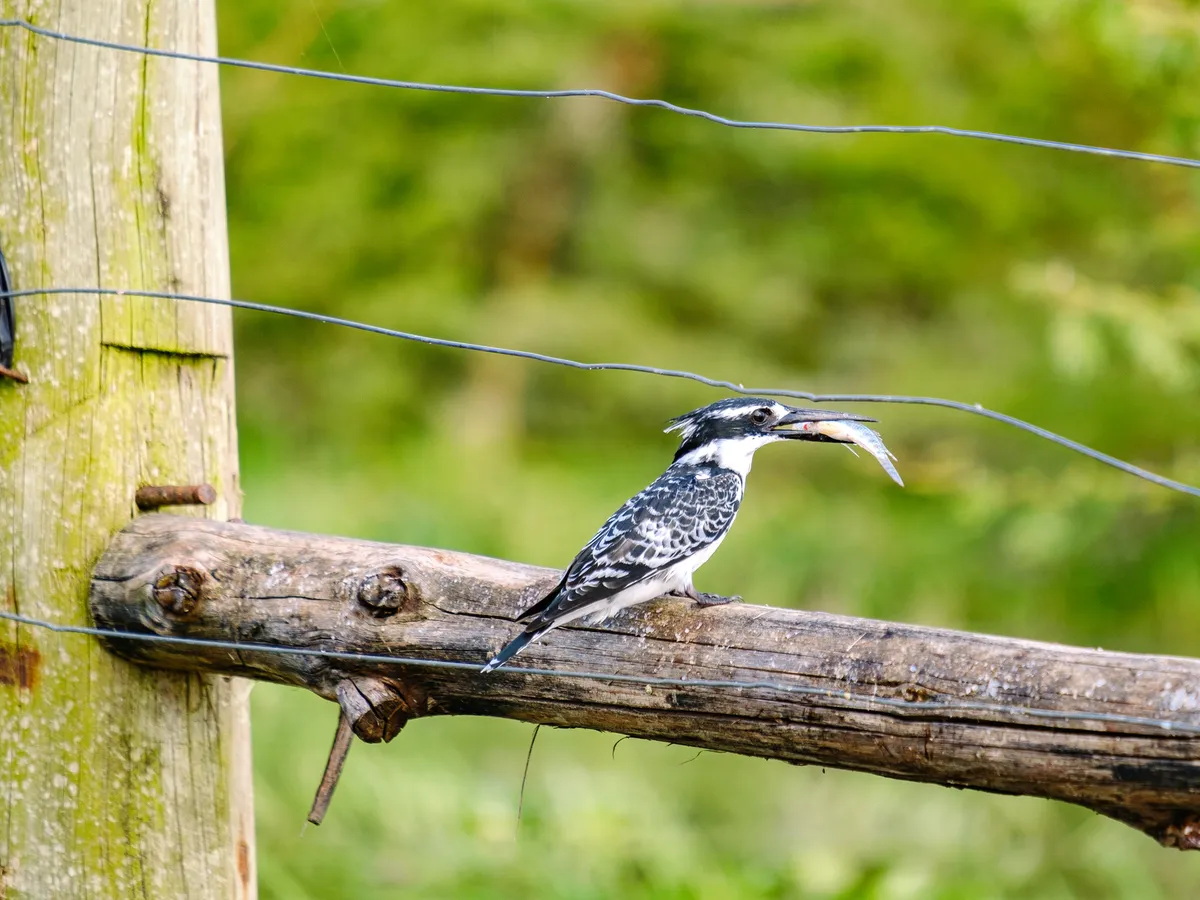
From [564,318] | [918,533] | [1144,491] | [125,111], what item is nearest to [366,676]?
[125,111]

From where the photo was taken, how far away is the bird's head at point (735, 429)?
286 centimetres

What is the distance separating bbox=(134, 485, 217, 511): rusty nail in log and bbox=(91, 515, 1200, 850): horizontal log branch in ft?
0.13

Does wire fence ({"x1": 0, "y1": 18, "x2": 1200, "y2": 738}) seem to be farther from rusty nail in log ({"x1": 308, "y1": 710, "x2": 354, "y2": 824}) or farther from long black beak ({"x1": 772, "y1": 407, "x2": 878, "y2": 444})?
Answer: long black beak ({"x1": 772, "y1": 407, "x2": 878, "y2": 444})

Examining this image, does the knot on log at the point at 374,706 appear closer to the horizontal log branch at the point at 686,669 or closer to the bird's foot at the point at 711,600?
the horizontal log branch at the point at 686,669

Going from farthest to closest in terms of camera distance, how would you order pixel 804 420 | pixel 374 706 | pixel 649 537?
pixel 804 420 → pixel 649 537 → pixel 374 706

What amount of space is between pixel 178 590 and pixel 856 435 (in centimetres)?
138

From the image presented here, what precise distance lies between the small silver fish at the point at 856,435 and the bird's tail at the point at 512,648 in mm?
745

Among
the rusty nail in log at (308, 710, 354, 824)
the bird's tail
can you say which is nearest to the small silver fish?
the bird's tail

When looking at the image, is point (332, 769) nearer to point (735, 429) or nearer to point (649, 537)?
point (649, 537)

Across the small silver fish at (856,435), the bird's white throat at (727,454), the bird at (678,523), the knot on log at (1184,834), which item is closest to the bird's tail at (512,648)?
the bird at (678,523)

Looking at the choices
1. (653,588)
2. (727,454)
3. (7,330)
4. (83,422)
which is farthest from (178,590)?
(727,454)

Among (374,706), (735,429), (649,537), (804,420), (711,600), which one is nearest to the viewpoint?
(374,706)

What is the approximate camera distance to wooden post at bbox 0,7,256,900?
98.8 inches

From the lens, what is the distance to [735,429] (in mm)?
2980
